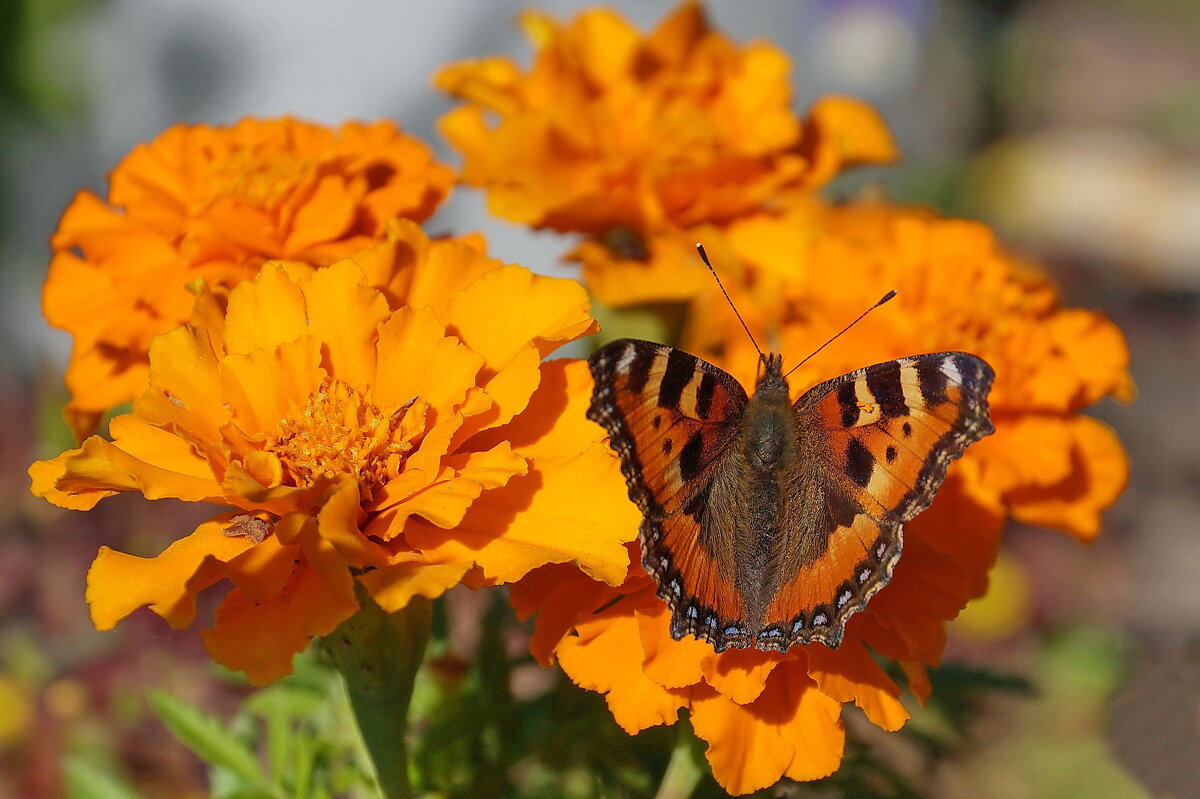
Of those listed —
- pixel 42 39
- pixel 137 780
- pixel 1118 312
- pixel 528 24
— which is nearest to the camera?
pixel 528 24

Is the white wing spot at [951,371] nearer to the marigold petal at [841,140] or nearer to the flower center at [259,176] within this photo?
the marigold petal at [841,140]

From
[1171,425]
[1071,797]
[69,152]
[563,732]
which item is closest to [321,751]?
[563,732]

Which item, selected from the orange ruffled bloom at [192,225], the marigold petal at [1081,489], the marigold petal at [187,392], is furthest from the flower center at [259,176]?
the marigold petal at [1081,489]

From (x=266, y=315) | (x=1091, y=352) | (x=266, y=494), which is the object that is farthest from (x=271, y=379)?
(x=1091, y=352)

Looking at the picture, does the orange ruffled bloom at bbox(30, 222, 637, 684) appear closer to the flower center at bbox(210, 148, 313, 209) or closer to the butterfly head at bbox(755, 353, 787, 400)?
the flower center at bbox(210, 148, 313, 209)

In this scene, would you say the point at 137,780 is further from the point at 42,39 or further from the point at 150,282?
the point at 42,39

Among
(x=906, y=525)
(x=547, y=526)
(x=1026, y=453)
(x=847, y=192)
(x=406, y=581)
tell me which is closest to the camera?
(x=406, y=581)

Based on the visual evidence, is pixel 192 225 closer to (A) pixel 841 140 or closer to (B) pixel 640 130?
(B) pixel 640 130

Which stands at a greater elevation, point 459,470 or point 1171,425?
point 459,470
